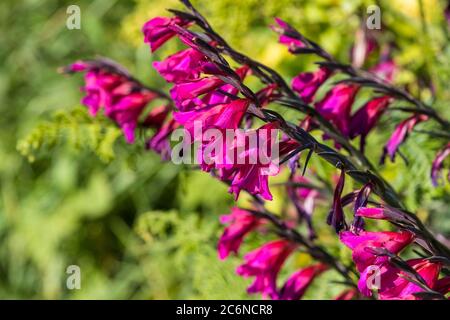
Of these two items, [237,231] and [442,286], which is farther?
[237,231]

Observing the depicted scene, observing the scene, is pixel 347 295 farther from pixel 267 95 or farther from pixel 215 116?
pixel 215 116

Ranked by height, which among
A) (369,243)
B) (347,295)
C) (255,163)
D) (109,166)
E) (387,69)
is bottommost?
(347,295)

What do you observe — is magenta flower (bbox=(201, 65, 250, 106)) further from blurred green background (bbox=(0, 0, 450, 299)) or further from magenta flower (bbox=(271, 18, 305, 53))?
blurred green background (bbox=(0, 0, 450, 299))

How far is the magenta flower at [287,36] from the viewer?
131 centimetres

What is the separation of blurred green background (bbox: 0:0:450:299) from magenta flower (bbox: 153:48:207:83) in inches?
33.2

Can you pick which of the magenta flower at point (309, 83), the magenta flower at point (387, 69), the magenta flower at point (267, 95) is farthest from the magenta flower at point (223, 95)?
the magenta flower at point (387, 69)

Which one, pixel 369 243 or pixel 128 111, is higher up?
pixel 128 111

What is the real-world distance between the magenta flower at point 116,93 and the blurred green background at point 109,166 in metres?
0.48

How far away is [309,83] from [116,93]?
42 cm

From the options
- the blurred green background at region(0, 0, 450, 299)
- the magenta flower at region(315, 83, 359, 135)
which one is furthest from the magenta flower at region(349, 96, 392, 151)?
the blurred green background at region(0, 0, 450, 299)

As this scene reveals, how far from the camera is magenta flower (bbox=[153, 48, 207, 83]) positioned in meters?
1.13

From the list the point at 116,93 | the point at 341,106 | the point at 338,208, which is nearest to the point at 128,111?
the point at 116,93

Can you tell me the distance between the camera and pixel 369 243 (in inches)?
38.9
